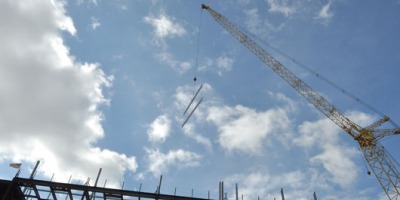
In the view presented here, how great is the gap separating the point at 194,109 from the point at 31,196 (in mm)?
22664

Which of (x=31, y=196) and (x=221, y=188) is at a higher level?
(x=221, y=188)

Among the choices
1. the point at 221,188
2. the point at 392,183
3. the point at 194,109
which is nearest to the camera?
the point at 221,188

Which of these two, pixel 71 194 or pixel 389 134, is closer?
pixel 71 194

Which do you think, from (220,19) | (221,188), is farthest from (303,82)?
(221,188)

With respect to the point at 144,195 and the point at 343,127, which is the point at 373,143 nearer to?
the point at 343,127

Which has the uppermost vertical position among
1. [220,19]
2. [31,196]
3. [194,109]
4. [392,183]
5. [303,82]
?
[220,19]

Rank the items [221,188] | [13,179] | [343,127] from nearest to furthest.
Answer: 1. [13,179]
2. [221,188]
3. [343,127]

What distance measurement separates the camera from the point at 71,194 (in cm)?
2484

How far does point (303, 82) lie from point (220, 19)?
22.8m

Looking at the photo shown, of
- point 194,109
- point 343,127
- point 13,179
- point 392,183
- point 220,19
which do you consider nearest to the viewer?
point 13,179

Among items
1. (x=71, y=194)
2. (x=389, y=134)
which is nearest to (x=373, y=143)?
(x=389, y=134)

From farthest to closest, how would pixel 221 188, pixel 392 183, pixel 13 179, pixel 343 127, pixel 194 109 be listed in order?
1. pixel 343 127
2. pixel 392 183
3. pixel 194 109
4. pixel 221 188
5. pixel 13 179

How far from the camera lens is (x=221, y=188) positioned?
2972cm

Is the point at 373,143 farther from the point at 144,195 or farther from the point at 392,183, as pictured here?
the point at 144,195
